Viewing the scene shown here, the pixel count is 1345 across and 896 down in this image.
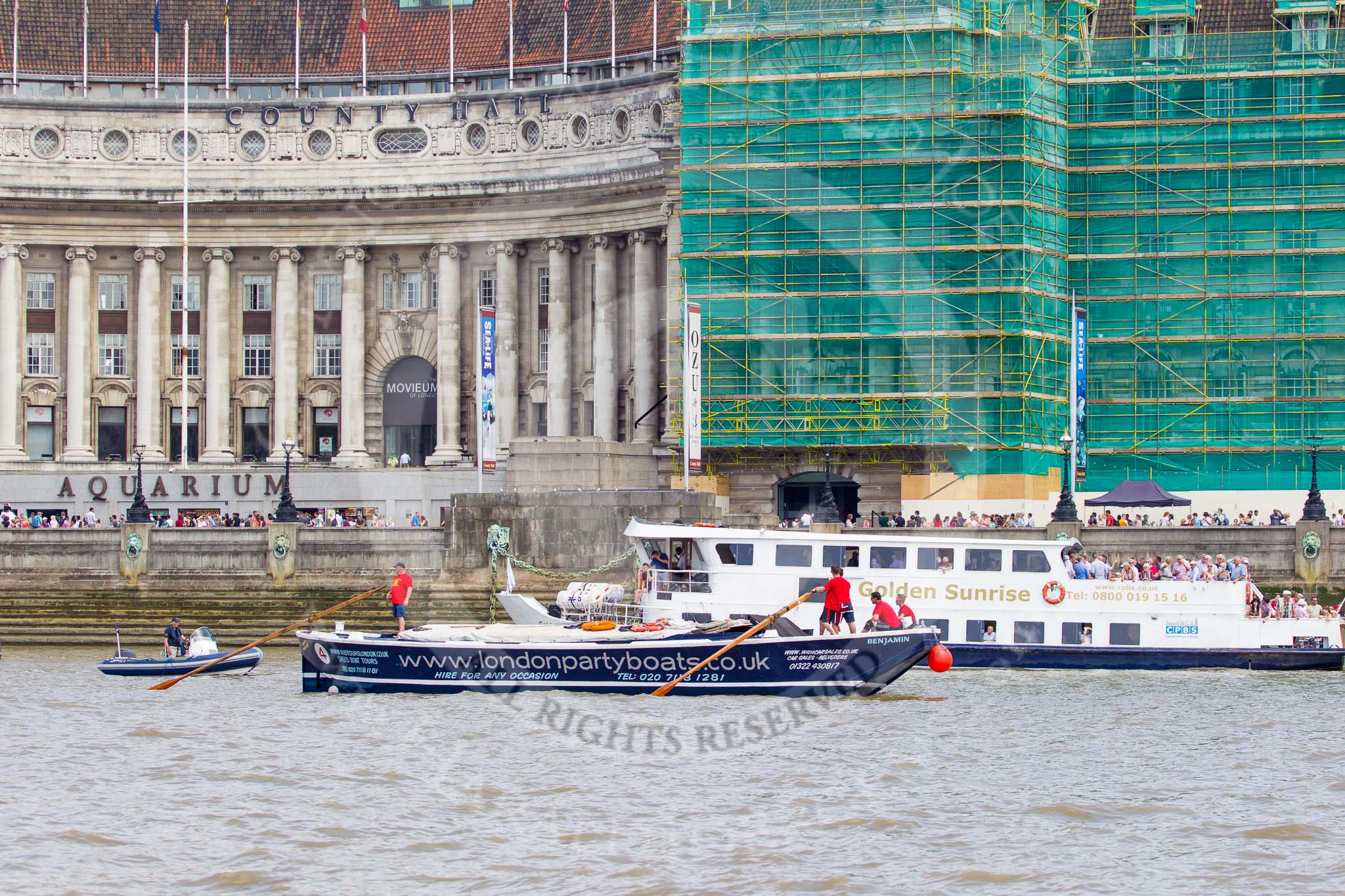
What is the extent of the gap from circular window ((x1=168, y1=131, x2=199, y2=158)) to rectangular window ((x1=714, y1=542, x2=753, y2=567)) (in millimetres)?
52863

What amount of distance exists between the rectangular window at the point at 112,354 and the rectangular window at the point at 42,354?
2000 millimetres

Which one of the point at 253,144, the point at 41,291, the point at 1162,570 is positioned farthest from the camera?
the point at 41,291

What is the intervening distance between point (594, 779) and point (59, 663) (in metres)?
28.5

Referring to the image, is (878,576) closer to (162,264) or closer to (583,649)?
(583,649)

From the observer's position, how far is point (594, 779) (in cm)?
4203

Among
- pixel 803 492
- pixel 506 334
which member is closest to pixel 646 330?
pixel 506 334

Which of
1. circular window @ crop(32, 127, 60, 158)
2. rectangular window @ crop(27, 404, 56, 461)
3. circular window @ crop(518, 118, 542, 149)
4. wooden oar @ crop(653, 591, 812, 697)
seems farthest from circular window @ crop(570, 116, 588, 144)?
wooden oar @ crop(653, 591, 812, 697)

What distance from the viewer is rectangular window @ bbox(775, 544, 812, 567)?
6000 cm

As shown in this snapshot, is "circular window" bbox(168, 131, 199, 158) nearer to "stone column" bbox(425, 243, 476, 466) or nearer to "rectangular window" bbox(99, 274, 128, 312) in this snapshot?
"rectangular window" bbox(99, 274, 128, 312)

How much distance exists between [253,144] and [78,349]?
38.8ft

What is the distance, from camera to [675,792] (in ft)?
133

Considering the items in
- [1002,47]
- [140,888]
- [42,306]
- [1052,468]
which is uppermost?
[1002,47]

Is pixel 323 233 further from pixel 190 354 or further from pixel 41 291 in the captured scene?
pixel 41 291

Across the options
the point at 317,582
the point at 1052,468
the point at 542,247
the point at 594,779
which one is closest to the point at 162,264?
the point at 542,247
